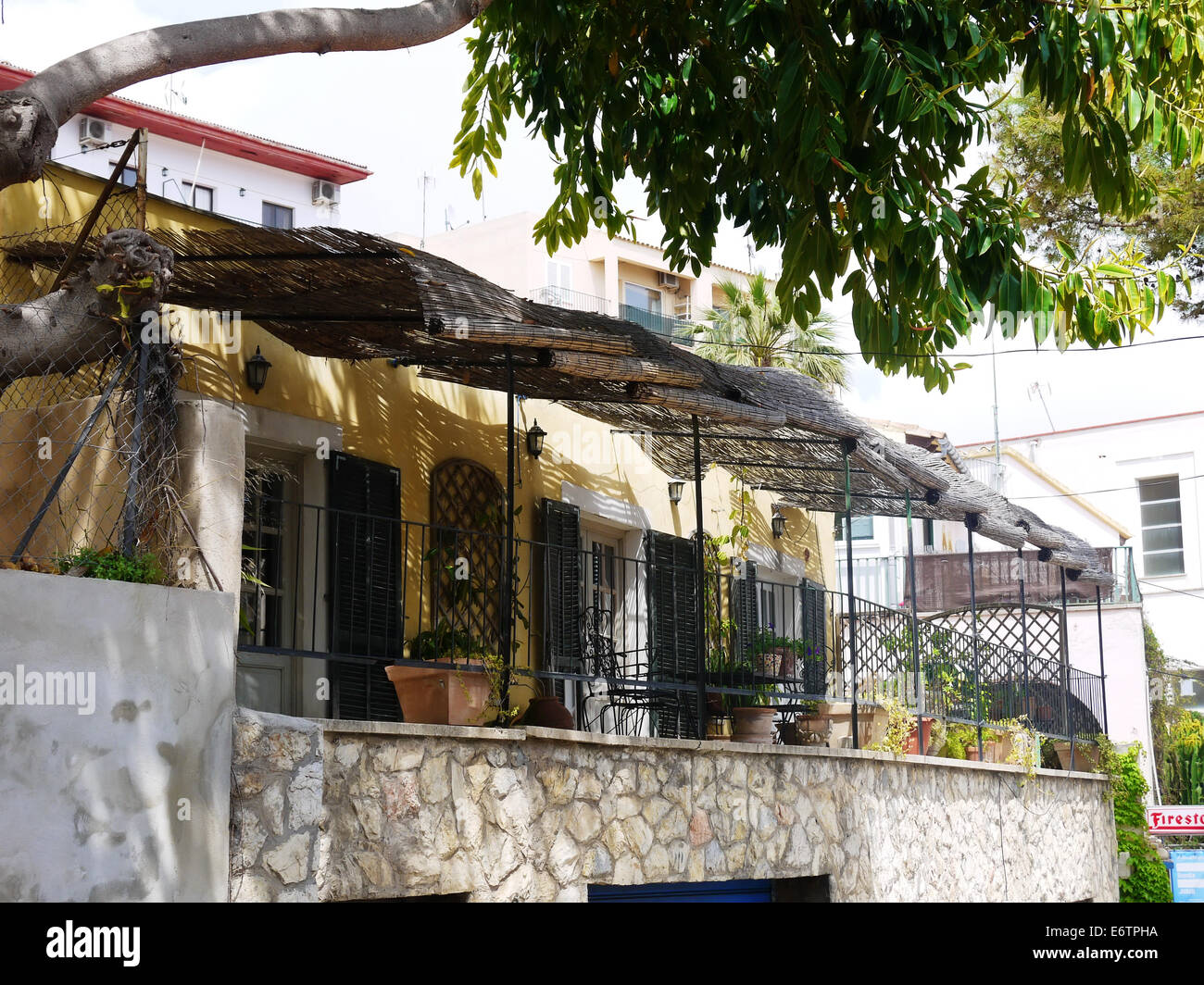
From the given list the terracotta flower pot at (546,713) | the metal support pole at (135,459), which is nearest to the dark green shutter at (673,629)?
the terracotta flower pot at (546,713)

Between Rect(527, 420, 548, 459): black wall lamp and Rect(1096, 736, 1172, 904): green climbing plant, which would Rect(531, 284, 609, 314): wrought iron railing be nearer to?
Rect(1096, 736, 1172, 904): green climbing plant

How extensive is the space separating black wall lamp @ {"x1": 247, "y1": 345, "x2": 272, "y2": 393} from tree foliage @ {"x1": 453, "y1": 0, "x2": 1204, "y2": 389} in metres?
2.78

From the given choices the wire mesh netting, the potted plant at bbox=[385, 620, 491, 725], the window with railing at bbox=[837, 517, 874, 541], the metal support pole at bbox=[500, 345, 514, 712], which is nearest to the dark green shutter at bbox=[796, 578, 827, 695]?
the metal support pole at bbox=[500, 345, 514, 712]

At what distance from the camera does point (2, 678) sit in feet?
15.6

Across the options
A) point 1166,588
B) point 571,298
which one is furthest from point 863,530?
point 571,298

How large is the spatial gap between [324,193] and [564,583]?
29.7 metres

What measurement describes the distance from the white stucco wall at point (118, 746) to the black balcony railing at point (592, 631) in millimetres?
840

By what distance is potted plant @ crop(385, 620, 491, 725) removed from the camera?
7426 millimetres

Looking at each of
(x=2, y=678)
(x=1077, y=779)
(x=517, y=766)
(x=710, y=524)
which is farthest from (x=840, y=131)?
(x=1077, y=779)

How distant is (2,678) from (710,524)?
990cm

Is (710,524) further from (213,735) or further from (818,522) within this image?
(213,735)

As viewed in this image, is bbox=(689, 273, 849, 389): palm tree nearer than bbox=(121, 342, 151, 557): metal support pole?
No

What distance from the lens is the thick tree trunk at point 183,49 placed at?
18.7ft

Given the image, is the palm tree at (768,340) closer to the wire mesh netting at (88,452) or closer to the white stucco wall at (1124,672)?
the white stucco wall at (1124,672)
